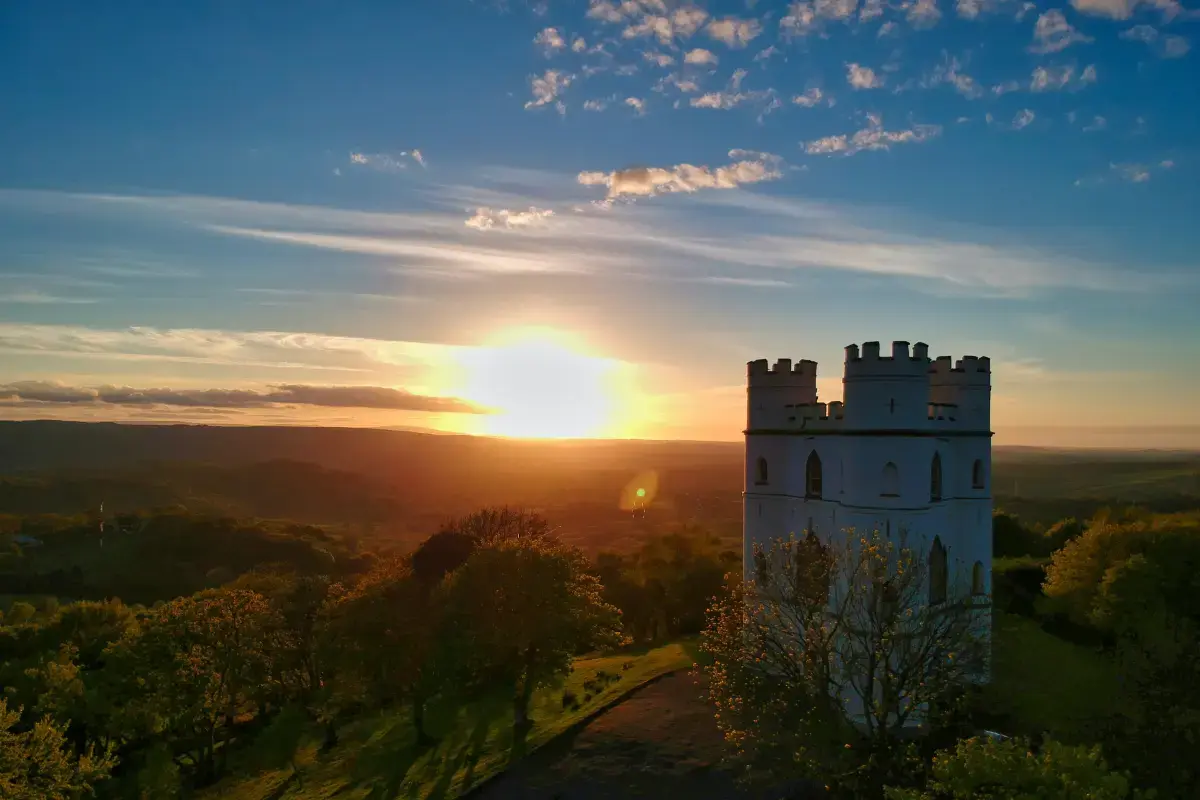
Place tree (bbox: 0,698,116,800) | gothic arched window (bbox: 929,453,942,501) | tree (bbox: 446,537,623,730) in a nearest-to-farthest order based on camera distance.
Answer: tree (bbox: 0,698,116,800), gothic arched window (bbox: 929,453,942,501), tree (bbox: 446,537,623,730)

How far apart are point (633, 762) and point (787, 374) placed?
21.7 m

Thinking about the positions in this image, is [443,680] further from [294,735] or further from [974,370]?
[974,370]

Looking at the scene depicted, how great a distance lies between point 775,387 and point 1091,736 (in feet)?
69.3

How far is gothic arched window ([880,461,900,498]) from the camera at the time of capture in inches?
1321

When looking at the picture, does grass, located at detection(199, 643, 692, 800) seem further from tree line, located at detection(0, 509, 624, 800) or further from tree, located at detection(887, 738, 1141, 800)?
tree, located at detection(887, 738, 1141, 800)

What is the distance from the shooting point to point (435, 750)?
3884 centimetres

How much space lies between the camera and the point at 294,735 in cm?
4938

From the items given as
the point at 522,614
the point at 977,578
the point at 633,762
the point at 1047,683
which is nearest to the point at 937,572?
the point at 977,578

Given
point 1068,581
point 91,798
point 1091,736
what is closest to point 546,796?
point 1091,736

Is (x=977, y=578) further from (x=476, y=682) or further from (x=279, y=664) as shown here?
(x=279, y=664)

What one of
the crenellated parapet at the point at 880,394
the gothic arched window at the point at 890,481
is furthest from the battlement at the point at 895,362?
the gothic arched window at the point at 890,481

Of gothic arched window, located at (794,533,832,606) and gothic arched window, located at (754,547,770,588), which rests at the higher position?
gothic arched window, located at (794,533,832,606)

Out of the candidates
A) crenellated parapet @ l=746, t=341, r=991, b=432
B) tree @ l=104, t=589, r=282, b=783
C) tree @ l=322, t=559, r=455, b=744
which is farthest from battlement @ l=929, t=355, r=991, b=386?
tree @ l=104, t=589, r=282, b=783

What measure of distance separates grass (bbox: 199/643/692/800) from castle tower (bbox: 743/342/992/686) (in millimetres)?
12814
